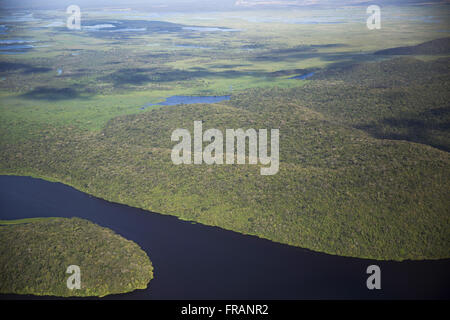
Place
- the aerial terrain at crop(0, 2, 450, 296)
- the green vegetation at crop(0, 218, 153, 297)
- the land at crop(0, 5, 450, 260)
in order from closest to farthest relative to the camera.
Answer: the green vegetation at crop(0, 218, 153, 297), the aerial terrain at crop(0, 2, 450, 296), the land at crop(0, 5, 450, 260)

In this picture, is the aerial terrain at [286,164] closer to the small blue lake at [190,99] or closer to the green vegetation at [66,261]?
the green vegetation at [66,261]

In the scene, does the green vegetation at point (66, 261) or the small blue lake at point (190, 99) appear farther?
the small blue lake at point (190, 99)

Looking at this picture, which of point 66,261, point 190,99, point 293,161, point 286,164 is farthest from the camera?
point 190,99

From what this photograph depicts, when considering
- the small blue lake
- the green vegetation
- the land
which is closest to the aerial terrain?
the land

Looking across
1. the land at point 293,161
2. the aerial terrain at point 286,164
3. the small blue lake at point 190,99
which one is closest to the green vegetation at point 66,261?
the aerial terrain at point 286,164

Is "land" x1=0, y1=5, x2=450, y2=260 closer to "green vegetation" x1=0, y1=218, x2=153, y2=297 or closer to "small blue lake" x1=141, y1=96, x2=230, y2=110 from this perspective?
"small blue lake" x1=141, y1=96, x2=230, y2=110

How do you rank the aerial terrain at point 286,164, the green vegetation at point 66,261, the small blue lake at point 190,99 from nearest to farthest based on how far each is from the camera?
the green vegetation at point 66,261 < the aerial terrain at point 286,164 < the small blue lake at point 190,99

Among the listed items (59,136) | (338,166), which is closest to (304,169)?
(338,166)

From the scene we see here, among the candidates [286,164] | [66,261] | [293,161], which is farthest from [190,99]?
[66,261]

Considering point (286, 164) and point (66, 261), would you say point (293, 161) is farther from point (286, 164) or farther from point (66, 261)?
point (66, 261)
